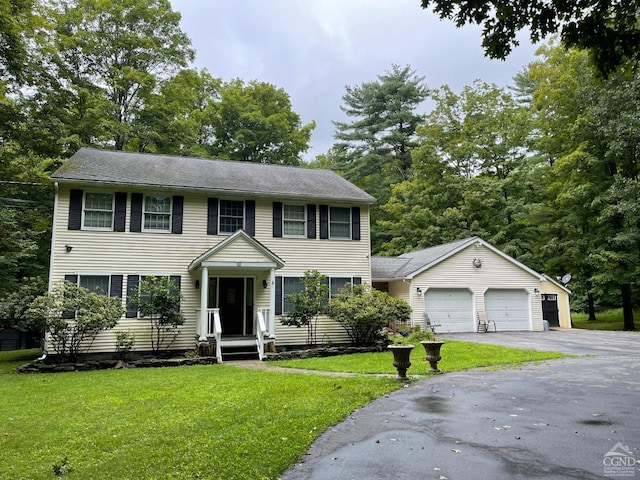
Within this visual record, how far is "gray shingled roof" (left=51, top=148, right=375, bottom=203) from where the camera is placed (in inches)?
545

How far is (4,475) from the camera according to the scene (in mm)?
4082

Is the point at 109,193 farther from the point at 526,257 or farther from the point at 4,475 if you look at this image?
the point at 526,257

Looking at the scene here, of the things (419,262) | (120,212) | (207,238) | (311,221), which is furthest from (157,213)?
(419,262)

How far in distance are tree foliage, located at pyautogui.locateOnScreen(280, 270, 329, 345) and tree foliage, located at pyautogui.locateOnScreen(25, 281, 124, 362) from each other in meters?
5.14

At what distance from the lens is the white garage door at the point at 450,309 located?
19188 millimetres

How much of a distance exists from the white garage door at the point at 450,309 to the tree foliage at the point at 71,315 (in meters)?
12.9

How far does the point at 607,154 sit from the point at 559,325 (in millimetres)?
9006

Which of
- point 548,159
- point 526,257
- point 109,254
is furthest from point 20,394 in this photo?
point 548,159

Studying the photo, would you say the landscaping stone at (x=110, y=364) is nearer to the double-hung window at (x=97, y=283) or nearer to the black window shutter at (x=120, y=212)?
the double-hung window at (x=97, y=283)

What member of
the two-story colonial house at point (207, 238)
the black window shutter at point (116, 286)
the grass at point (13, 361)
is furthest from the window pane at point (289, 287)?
the grass at point (13, 361)

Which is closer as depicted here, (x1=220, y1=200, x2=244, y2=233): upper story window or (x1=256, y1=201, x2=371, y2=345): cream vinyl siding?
(x1=220, y1=200, x2=244, y2=233): upper story window

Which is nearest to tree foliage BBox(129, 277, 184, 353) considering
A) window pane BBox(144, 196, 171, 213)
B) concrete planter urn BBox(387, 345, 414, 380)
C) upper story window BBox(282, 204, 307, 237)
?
window pane BBox(144, 196, 171, 213)

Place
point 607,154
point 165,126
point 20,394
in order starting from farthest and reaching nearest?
point 165,126, point 607,154, point 20,394

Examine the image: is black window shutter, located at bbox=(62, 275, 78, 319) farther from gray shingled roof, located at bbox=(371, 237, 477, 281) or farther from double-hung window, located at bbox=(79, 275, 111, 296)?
gray shingled roof, located at bbox=(371, 237, 477, 281)
